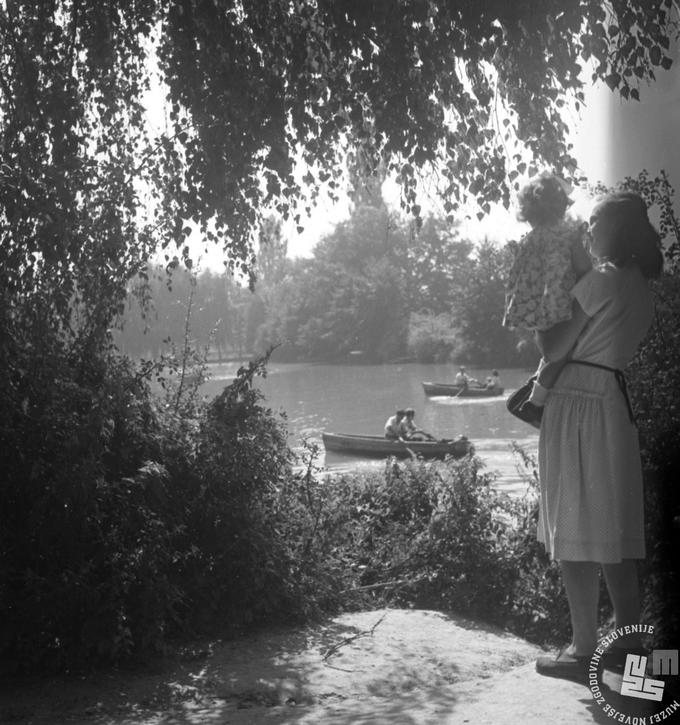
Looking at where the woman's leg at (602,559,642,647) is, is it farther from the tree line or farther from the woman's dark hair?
the tree line

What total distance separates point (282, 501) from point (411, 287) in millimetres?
90844

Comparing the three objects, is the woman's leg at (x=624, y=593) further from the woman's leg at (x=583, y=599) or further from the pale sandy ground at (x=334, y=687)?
the pale sandy ground at (x=334, y=687)

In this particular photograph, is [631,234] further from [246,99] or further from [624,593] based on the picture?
[246,99]

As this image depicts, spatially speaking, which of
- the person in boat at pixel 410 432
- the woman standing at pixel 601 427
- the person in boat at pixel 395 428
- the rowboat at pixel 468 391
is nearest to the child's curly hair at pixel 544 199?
the woman standing at pixel 601 427

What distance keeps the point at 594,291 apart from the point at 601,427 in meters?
0.49

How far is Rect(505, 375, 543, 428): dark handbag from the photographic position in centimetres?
370

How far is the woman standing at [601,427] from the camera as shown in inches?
136

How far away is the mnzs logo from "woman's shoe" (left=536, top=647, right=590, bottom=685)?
0.54ft

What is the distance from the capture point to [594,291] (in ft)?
11.4

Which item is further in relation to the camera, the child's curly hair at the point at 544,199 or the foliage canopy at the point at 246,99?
the foliage canopy at the point at 246,99

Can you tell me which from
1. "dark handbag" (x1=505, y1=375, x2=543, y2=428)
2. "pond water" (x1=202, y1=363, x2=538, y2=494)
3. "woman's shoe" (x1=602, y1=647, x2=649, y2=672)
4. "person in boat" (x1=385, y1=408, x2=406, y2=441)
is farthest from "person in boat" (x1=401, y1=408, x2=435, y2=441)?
"woman's shoe" (x1=602, y1=647, x2=649, y2=672)

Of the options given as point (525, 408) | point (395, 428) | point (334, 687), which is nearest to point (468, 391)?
point (395, 428)

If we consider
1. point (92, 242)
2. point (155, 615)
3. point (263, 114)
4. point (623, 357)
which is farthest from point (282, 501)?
point (623, 357)

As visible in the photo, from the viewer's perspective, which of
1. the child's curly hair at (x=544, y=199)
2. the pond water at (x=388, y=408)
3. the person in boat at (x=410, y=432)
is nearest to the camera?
the child's curly hair at (x=544, y=199)
